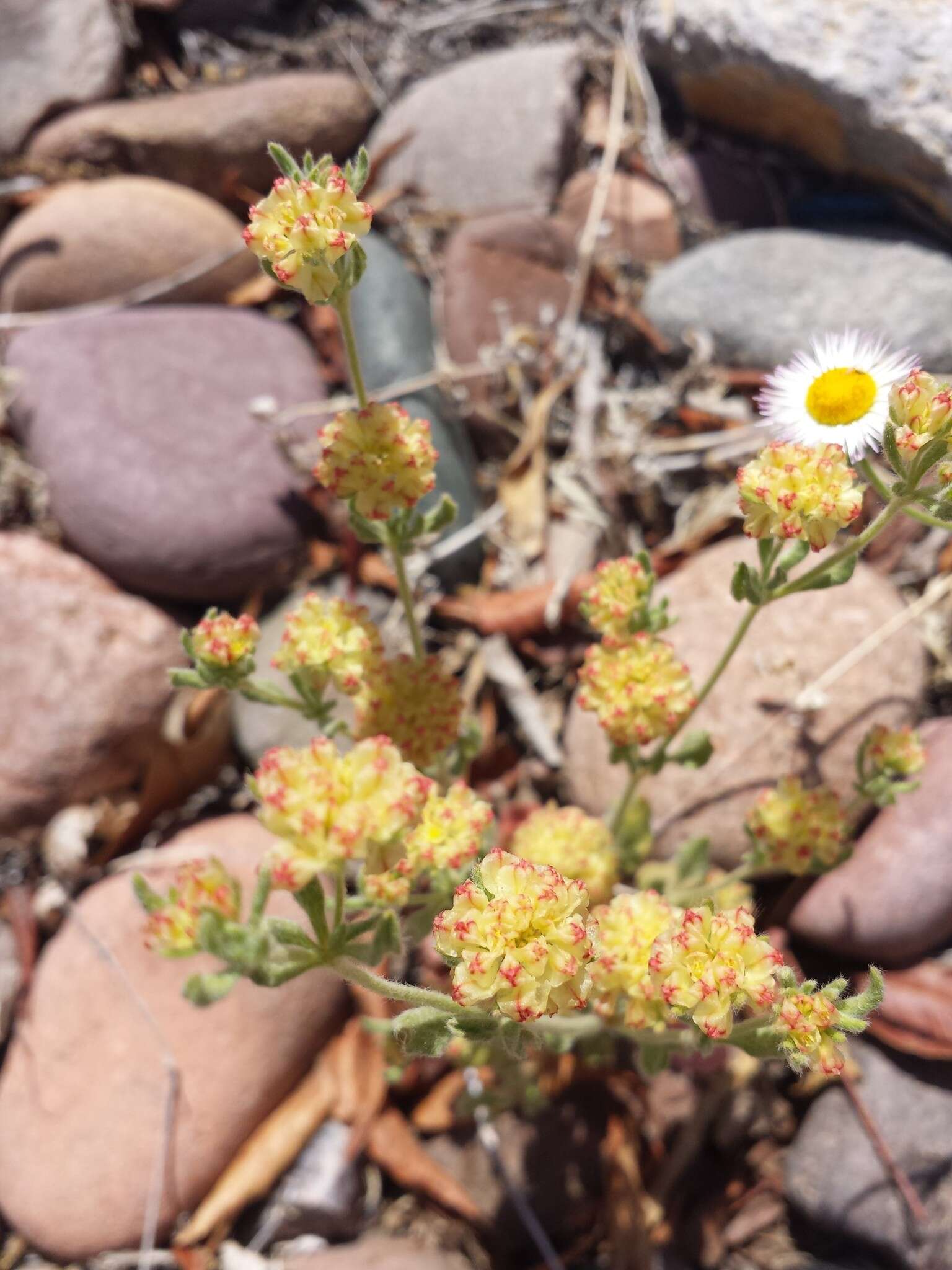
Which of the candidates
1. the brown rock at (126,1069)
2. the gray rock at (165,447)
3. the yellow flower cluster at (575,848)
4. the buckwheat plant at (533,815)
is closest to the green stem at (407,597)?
the buckwheat plant at (533,815)

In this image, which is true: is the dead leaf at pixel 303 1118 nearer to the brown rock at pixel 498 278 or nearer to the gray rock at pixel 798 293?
the brown rock at pixel 498 278

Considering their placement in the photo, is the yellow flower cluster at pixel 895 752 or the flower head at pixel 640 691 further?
the yellow flower cluster at pixel 895 752

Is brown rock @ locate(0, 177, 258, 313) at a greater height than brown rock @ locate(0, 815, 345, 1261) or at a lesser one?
greater

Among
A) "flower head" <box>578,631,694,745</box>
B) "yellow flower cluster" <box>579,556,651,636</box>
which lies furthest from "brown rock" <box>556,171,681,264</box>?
"flower head" <box>578,631,694,745</box>

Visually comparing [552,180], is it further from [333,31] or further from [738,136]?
[333,31]

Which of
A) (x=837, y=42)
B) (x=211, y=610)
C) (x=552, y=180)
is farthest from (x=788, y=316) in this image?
(x=211, y=610)

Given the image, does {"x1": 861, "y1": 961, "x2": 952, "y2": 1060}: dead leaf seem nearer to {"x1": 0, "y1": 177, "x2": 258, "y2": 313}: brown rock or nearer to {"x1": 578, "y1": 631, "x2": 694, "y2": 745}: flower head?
{"x1": 578, "y1": 631, "x2": 694, "y2": 745}: flower head
